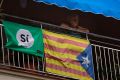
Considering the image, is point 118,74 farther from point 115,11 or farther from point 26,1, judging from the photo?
point 26,1

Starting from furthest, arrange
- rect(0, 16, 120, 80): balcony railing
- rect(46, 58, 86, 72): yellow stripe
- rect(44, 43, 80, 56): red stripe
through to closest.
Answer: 1. rect(44, 43, 80, 56): red stripe
2. rect(46, 58, 86, 72): yellow stripe
3. rect(0, 16, 120, 80): balcony railing

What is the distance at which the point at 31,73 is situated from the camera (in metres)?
15.0

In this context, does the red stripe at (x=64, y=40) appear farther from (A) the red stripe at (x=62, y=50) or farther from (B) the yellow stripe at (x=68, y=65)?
(B) the yellow stripe at (x=68, y=65)

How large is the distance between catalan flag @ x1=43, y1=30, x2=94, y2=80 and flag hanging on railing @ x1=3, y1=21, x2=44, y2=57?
0.66 ft

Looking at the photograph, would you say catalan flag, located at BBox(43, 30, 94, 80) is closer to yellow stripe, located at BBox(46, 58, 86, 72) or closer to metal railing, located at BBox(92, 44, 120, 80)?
yellow stripe, located at BBox(46, 58, 86, 72)

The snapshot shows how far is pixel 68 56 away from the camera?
1568 centimetres

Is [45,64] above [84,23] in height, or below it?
below

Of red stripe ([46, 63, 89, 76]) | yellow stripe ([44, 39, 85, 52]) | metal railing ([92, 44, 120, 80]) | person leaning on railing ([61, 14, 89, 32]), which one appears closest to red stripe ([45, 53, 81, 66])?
red stripe ([46, 63, 89, 76])

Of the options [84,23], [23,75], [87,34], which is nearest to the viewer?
[23,75]

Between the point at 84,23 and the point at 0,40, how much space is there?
374cm

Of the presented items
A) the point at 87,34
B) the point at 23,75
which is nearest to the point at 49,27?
the point at 87,34

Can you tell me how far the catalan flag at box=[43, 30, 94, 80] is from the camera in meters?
15.4

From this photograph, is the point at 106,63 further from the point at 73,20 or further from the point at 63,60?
the point at 63,60

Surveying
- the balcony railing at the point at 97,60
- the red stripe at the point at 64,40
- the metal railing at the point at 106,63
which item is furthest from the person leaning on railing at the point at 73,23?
the red stripe at the point at 64,40
